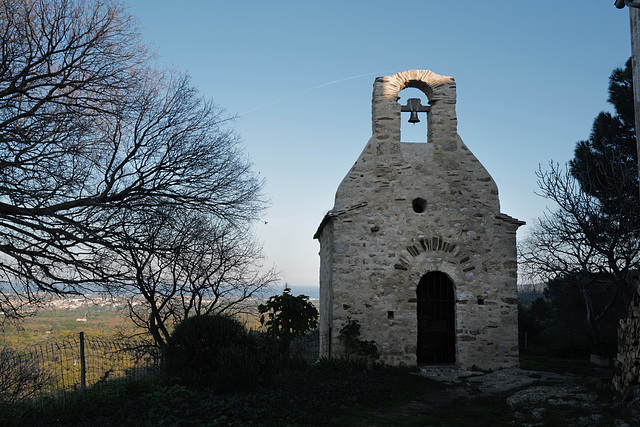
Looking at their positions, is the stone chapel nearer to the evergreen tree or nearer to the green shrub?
the green shrub

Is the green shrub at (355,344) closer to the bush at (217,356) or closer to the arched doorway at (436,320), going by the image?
the arched doorway at (436,320)

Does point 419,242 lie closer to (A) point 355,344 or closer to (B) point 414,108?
(A) point 355,344

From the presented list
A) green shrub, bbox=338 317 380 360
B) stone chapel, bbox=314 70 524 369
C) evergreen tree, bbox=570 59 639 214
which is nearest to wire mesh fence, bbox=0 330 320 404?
green shrub, bbox=338 317 380 360

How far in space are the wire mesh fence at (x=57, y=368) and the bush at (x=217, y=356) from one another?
3.05 feet

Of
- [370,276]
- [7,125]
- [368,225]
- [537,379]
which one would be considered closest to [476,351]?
[537,379]

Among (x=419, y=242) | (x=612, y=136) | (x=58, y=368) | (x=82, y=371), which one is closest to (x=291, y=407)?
(x=82, y=371)

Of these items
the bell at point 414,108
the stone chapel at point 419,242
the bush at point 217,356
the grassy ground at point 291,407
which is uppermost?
the bell at point 414,108

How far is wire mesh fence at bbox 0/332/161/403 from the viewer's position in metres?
7.32

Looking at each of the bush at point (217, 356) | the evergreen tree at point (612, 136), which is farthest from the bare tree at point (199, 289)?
the evergreen tree at point (612, 136)

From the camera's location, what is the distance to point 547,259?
16.5 m

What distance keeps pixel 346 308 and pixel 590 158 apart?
12.5 metres

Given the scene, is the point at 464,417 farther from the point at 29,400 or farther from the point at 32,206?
the point at 32,206

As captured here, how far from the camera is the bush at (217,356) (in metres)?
8.27

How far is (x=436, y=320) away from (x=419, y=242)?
7.69ft
